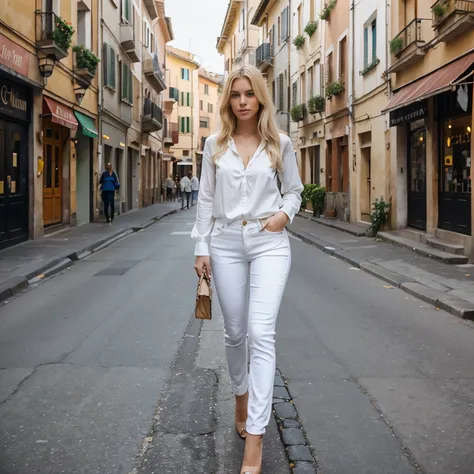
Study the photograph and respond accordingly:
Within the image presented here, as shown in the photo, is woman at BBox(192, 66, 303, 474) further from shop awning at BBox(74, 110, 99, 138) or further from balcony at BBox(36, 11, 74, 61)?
shop awning at BBox(74, 110, 99, 138)

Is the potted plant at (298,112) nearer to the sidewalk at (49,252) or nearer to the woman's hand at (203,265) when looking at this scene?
the sidewalk at (49,252)

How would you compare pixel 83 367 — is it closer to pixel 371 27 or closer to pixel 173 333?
pixel 173 333

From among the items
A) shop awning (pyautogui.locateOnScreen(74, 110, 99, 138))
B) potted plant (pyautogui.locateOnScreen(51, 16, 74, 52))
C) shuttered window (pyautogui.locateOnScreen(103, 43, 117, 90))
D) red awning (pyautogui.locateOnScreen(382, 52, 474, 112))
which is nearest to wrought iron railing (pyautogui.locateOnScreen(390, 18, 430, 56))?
red awning (pyautogui.locateOnScreen(382, 52, 474, 112))

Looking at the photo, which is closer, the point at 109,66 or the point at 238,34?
the point at 109,66

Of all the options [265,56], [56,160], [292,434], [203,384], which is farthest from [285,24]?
[292,434]

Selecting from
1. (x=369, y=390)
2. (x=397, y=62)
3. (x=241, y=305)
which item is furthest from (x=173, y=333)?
(x=397, y=62)

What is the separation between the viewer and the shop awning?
20.5 metres

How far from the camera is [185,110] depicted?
75625 millimetres

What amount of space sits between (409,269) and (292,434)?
26.3 ft

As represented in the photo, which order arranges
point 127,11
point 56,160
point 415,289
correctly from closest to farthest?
point 415,289 → point 56,160 → point 127,11

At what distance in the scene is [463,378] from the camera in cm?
523

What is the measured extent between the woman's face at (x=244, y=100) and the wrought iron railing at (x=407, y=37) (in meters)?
12.4

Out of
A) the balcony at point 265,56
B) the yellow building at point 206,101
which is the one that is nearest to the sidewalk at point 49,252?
the balcony at point 265,56

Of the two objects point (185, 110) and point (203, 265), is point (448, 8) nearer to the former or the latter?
point (203, 265)
